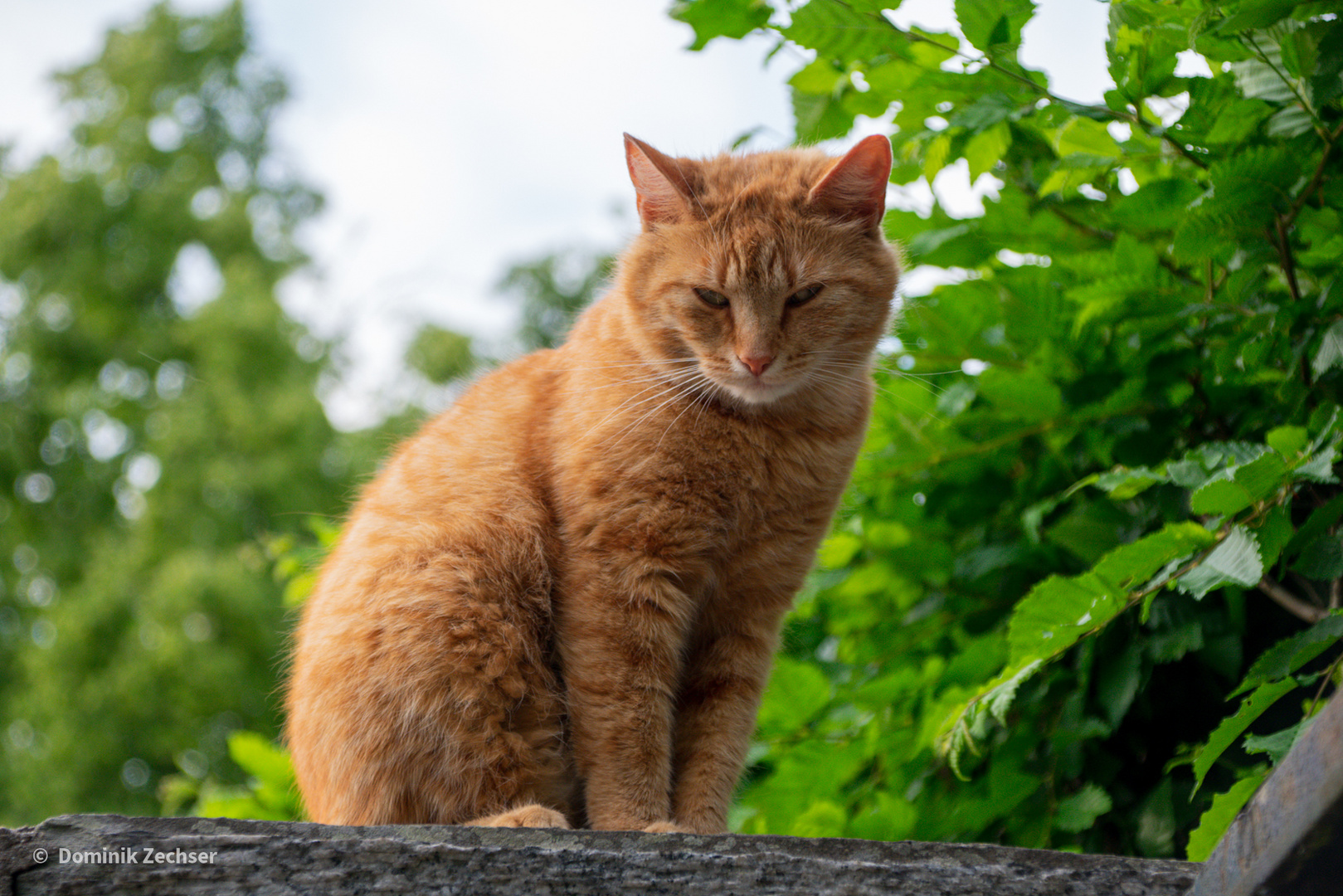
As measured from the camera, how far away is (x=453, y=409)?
7.58ft

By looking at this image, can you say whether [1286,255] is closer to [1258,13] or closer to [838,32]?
[1258,13]

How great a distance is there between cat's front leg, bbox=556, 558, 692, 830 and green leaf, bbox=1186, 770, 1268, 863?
0.89 meters

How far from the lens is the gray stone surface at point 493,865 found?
1.28 meters

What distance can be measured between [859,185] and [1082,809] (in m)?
1.34

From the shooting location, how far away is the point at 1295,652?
4.70 feet

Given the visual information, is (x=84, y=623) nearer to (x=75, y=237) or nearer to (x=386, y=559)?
(x=75, y=237)

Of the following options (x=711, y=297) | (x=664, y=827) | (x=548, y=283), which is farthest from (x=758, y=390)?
(x=548, y=283)

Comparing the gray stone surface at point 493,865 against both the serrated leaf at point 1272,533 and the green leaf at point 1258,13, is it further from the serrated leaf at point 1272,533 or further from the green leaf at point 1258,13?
the green leaf at point 1258,13

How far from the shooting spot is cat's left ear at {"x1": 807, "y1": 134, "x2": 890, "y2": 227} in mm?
1987

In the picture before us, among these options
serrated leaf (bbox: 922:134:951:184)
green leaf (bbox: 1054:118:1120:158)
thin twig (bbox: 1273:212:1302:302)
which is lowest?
thin twig (bbox: 1273:212:1302:302)

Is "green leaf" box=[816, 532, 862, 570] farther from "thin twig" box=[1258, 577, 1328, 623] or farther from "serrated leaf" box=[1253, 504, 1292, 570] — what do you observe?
"serrated leaf" box=[1253, 504, 1292, 570]

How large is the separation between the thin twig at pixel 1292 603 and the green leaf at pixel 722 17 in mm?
1477

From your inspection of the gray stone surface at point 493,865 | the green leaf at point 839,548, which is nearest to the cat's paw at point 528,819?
the gray stone surface at point 493,865

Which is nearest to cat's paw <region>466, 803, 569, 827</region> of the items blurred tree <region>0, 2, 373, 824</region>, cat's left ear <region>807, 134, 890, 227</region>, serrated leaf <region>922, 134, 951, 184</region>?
cat's left ear <region>807, 134, 890, 227</region>
